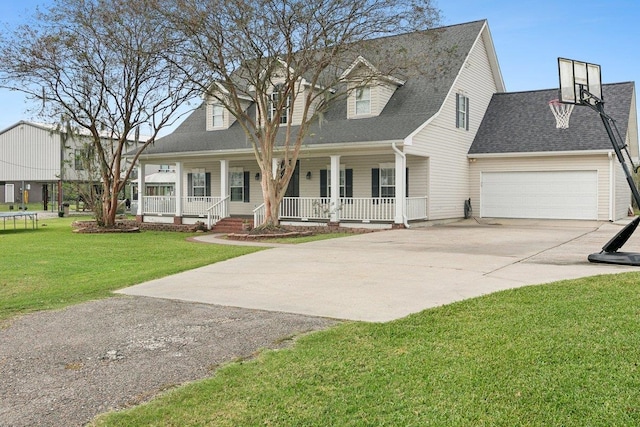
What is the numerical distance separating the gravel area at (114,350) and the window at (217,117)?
18903mm

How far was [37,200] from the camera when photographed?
55375mm

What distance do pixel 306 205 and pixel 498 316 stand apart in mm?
15410

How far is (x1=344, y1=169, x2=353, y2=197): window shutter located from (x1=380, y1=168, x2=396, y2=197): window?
156 centimetres

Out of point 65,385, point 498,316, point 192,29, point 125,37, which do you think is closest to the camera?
point 65,385

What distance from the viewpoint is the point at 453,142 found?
22000 mm

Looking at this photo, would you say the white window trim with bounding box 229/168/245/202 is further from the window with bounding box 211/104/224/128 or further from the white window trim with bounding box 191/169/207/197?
the window with bounding box 211/104/224/128

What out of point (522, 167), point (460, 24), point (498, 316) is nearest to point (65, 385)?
point (498, 316)

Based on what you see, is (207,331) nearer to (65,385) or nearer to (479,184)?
(65,385)

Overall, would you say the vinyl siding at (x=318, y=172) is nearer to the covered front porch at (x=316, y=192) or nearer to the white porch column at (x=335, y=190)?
the covered front porch at (x=316, y=192)

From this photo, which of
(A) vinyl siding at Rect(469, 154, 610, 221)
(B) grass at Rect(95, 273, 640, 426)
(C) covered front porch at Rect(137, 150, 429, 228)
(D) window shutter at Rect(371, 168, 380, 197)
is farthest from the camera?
(D) window shutter at Rect(371, 168, 380, 197)

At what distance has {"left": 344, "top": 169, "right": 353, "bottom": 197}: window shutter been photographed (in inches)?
888

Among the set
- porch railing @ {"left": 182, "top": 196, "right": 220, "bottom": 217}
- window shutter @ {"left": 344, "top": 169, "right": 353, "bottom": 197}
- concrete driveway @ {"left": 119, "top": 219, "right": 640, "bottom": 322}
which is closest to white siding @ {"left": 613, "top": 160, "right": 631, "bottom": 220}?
concrete driveway @ {"left": 119, "top": 219, "right": 640, "bottom": 322}

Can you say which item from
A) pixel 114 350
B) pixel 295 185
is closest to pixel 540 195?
pixel 295 185

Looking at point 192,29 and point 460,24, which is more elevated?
point 460,24
